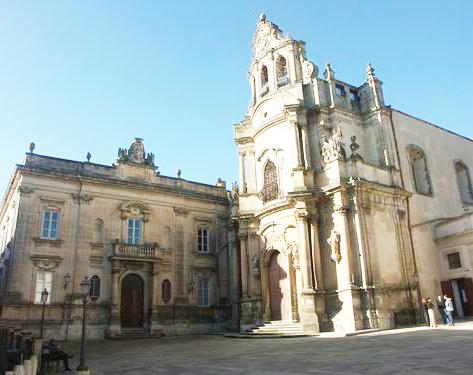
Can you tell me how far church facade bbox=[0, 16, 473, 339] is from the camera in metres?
22.4

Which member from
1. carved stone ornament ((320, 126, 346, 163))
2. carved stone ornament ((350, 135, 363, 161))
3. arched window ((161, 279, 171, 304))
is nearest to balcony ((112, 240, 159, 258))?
arched window ((161, 279, 171, 304))

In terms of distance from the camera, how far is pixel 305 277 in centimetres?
2252

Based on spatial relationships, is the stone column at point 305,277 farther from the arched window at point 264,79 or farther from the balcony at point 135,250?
the balcony at point 135,250

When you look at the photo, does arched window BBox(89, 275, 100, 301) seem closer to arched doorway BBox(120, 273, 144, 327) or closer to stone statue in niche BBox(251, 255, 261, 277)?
arched doorway BBox(120, 273, 144, 327)

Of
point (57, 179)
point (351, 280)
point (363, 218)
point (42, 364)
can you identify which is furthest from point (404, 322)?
point (57, 179)

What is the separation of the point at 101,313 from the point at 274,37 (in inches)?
828

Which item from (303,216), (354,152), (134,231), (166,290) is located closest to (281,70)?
(354,152)

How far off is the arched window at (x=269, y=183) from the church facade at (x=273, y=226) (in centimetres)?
10

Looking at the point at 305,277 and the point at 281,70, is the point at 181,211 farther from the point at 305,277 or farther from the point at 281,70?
the point at 305,277

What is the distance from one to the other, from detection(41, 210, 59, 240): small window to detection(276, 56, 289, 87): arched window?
16462mm

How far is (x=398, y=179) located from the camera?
24.6m

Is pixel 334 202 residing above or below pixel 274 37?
below

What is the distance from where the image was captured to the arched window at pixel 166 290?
1173 inches

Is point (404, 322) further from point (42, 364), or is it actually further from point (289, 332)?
point (42, 364)
